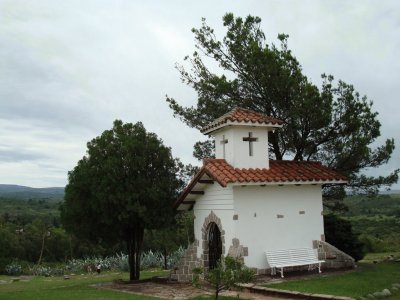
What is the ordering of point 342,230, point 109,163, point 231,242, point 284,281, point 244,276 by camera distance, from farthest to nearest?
point 342,230
point 109,163
point 231,242
point 284,281
point 244,276

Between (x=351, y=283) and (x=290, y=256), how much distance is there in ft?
→ 10.1

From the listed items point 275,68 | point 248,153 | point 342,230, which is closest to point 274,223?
point 248,153

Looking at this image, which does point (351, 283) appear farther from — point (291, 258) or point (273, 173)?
point (273, 173)

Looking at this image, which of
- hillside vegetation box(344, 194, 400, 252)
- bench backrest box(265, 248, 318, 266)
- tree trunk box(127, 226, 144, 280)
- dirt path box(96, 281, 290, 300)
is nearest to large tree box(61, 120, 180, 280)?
tree trunk box(127, 226, 144, 280)

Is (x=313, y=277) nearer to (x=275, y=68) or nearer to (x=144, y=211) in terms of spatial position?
(x=144, y=211)

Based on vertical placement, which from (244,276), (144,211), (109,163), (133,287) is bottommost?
(133,287)

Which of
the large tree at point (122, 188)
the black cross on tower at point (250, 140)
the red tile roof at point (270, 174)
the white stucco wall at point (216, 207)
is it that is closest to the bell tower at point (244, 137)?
the black cross on tower at point (250, 140)

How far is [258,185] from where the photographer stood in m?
15.6

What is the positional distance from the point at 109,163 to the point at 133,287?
4859 millimetres

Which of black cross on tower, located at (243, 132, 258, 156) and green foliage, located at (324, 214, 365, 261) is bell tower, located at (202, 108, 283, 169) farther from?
green foliage, located at (324, 214, 365, 261)

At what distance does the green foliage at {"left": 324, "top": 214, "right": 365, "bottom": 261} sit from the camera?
19.2 metres

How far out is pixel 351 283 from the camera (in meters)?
13.0

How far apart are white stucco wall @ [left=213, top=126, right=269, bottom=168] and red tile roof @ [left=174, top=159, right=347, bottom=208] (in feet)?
1.00

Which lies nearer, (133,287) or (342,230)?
(133,287)
